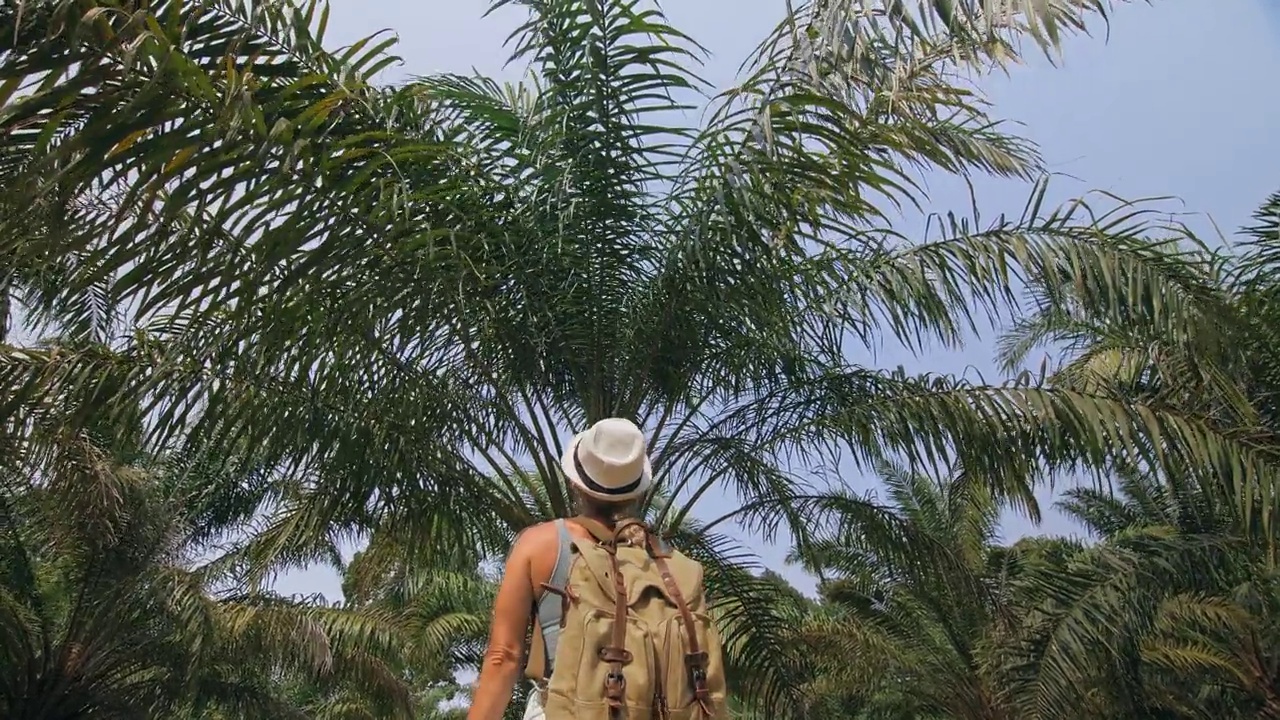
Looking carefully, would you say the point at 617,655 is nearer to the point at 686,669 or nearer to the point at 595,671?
the point at 595,671

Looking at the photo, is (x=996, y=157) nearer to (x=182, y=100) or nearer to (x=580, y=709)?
(x=182, y=100)

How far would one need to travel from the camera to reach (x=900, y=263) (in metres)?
7.00

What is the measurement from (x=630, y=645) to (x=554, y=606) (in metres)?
0.20

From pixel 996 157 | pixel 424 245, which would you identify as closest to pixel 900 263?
pixel 996 157

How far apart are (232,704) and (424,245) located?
1177cm

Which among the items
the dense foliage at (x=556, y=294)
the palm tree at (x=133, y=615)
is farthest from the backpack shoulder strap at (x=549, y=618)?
the palm tree at (x=133, y=615)

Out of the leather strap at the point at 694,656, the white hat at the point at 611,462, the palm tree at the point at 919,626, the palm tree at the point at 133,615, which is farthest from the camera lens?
the palm tree at the point at 919,626

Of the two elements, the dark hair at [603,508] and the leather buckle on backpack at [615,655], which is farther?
the dark hair at [603,508]

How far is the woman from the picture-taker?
274 centimetres

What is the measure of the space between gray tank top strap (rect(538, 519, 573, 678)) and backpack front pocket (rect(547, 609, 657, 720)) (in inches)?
3.2

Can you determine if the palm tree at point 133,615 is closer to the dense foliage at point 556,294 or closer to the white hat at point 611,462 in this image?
the dense foliage at point 556,294

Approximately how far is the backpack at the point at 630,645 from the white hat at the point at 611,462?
17cm

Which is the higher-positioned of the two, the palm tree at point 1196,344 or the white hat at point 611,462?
the palm tree at point 1196,344

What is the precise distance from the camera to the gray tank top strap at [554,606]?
8.92 ft
